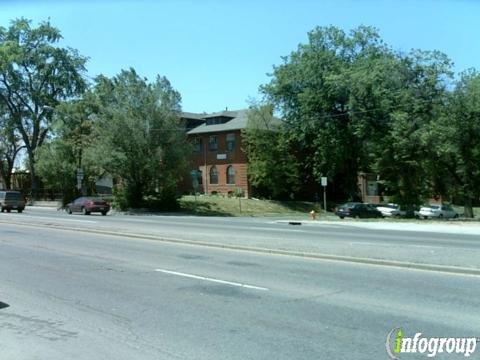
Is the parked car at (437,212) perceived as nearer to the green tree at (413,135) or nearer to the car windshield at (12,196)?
the green tree at (413,135)

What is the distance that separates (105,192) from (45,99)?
16.6 m

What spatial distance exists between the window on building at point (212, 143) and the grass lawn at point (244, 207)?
10.9 meters

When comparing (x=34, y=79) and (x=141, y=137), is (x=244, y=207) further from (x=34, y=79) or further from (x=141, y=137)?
(x=34, y=79)

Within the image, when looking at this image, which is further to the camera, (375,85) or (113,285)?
(375,85)

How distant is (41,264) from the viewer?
43.6 feet

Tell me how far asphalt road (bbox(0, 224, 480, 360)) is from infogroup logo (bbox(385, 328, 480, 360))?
158 mm

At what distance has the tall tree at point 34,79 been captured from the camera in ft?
225

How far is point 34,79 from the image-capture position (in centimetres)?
6950

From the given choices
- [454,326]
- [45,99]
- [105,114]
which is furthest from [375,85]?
[454,326]

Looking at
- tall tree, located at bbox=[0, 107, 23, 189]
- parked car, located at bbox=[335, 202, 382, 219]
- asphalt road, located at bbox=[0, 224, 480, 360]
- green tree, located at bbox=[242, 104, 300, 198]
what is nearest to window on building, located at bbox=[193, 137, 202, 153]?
green tree, located at bbox=[242, 104, 300, 198]

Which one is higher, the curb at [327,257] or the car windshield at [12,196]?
the car windshield at [12,196]

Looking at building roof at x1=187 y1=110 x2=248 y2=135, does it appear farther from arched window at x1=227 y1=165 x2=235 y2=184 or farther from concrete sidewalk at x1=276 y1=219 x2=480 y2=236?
concrete sidewalk at x1=276 y1=219 x2=480 y2=236

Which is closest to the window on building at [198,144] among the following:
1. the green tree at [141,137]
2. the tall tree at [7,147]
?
the green tree at [141,137]

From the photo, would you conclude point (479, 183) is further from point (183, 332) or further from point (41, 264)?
point (183, 332)
